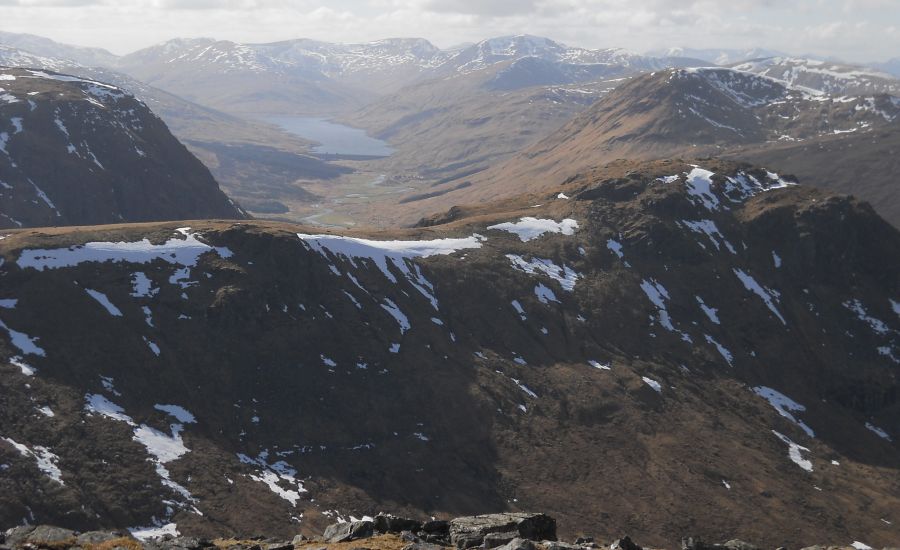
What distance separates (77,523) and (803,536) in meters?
88.5

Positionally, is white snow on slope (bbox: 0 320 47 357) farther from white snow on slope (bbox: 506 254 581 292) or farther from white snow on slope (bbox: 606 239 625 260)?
white snow on slope (bbox: 606 239 625 260)

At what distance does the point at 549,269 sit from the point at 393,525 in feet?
361

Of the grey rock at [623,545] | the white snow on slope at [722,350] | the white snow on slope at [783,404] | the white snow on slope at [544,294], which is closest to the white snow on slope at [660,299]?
the white snow on slope at [722,350]

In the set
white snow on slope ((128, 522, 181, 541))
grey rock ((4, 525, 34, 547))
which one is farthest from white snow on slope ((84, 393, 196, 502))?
grey rock ((4, 525, 34, 547))

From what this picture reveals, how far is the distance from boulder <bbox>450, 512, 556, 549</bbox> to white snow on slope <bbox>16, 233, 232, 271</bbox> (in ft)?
277

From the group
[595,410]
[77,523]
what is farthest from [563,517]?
[77,523]

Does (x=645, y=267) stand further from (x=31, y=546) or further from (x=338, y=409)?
(x=31, y=546)

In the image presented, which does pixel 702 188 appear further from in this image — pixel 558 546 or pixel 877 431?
pixel 558 546

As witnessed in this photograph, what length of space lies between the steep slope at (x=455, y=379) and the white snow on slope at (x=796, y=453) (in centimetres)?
30

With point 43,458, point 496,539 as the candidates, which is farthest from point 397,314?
point 496,539

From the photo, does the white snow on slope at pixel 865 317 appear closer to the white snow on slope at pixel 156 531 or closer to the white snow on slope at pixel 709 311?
the white snow on slope at pixel 709 311

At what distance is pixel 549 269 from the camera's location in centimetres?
14988

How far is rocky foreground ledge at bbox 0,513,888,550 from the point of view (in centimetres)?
3668

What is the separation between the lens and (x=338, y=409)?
105 metres
